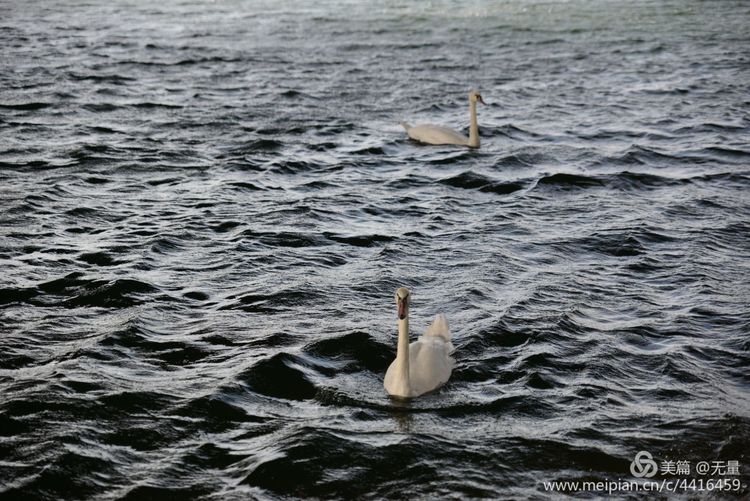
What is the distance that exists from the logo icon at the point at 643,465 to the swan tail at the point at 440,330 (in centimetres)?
233

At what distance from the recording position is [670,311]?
11.5m

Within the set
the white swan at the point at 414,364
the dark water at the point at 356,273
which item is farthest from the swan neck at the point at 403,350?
the dark water at the point at 356,273

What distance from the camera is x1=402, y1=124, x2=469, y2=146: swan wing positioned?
1889cm

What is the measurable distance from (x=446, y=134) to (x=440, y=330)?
29.8 feet

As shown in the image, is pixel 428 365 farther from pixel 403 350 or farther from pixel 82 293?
pixel 82 293

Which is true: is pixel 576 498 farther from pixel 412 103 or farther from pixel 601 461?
pixel 412 103

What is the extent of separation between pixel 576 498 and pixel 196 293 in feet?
17.5

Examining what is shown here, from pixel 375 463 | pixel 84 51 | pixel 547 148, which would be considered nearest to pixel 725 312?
pixel 375 463

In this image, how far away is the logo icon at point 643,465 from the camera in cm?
834

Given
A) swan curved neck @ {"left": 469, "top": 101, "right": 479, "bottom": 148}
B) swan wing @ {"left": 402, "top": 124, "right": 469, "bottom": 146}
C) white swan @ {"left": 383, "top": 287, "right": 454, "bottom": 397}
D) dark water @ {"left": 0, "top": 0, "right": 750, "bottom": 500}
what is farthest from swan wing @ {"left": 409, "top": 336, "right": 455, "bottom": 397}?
swan curved neck @ {"left": 469, "top": 101, "right": 479, "bottom": 148}

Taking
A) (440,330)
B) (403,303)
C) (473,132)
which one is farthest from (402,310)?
(473,132)

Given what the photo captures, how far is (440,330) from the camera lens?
10266mm

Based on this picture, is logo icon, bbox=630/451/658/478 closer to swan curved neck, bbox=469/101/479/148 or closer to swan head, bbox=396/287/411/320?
swan head, bbox=396/287/411/320

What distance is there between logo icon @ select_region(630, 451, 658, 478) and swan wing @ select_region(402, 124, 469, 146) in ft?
35.9
